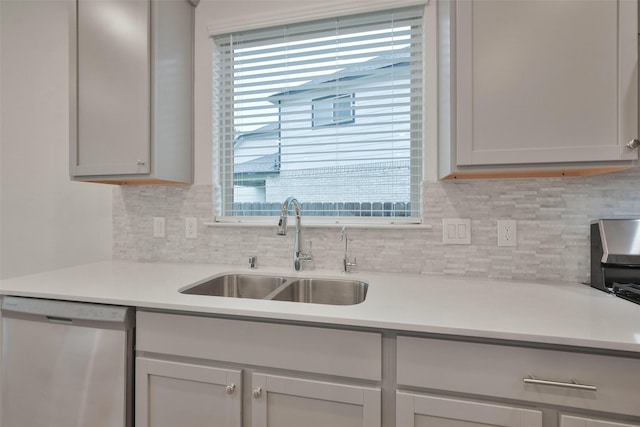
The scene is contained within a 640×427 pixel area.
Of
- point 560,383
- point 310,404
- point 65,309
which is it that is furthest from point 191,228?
point 560,383

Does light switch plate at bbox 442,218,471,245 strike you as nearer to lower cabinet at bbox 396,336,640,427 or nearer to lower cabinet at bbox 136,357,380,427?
lower cabinet at bbox 396,336,640,427

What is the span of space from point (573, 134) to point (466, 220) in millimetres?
529

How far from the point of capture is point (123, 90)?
1521 mm

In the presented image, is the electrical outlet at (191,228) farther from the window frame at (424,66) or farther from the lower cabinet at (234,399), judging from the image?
the lower cabinet at (234,399)

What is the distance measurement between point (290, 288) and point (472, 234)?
2.98 feet

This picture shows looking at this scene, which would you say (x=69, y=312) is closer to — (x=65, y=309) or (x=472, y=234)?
(x=65, y=309)

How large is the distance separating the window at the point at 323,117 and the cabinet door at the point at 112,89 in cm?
41

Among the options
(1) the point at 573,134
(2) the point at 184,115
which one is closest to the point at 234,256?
(2) the point at 184,115

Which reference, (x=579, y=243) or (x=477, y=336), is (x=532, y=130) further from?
(x=477, y=336)

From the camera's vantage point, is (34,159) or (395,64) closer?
(395,64)

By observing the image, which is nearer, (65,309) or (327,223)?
(65,309)

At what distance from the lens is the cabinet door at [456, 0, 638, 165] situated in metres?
1.04

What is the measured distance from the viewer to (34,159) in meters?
1.93

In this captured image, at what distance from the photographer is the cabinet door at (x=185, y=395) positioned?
40.0 inches
